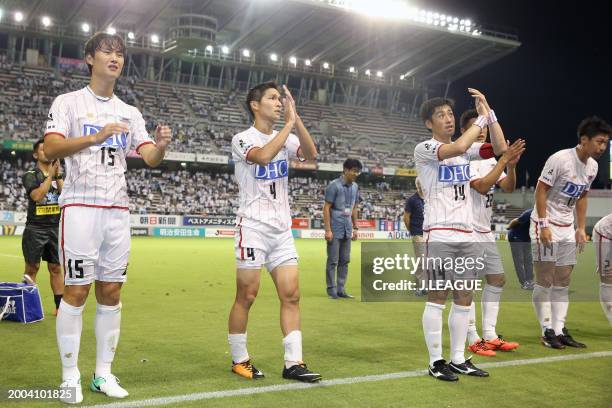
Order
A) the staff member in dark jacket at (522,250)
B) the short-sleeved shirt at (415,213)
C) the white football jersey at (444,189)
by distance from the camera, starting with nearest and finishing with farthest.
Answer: the white football jersey at (444,189), the short-sleeved shirt at (415,213), the staff member in dark jacket at (522,250)

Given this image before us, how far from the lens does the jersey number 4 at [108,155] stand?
14.8 feet

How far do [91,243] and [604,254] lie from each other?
5.61m

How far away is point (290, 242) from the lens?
543 cm

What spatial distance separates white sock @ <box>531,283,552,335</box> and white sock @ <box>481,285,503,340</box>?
1.96 ft

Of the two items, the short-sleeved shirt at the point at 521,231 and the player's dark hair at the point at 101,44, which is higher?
the player's dark hair at the point at 101,44

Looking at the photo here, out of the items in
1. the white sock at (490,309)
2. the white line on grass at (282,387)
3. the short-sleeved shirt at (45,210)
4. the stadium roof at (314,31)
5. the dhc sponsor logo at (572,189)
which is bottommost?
the white line on grass at (282,387)

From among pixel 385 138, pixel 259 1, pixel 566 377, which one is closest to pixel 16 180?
pixel 259 1

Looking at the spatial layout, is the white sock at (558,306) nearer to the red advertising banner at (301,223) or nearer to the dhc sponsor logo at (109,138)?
the dhc sponsor logo at (109,138)

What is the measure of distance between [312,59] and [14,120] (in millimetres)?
27141

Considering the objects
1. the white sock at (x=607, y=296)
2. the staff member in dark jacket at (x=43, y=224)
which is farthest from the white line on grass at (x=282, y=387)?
the staff member in dark jacket at (x=43, y=224)

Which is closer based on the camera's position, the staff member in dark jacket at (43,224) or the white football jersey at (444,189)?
the white football jersey at (444,189)

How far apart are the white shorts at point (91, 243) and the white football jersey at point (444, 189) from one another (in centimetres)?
268

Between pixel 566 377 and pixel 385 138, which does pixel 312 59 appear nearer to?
pixel 385 138

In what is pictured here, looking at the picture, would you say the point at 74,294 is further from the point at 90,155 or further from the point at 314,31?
the point at 314,31
